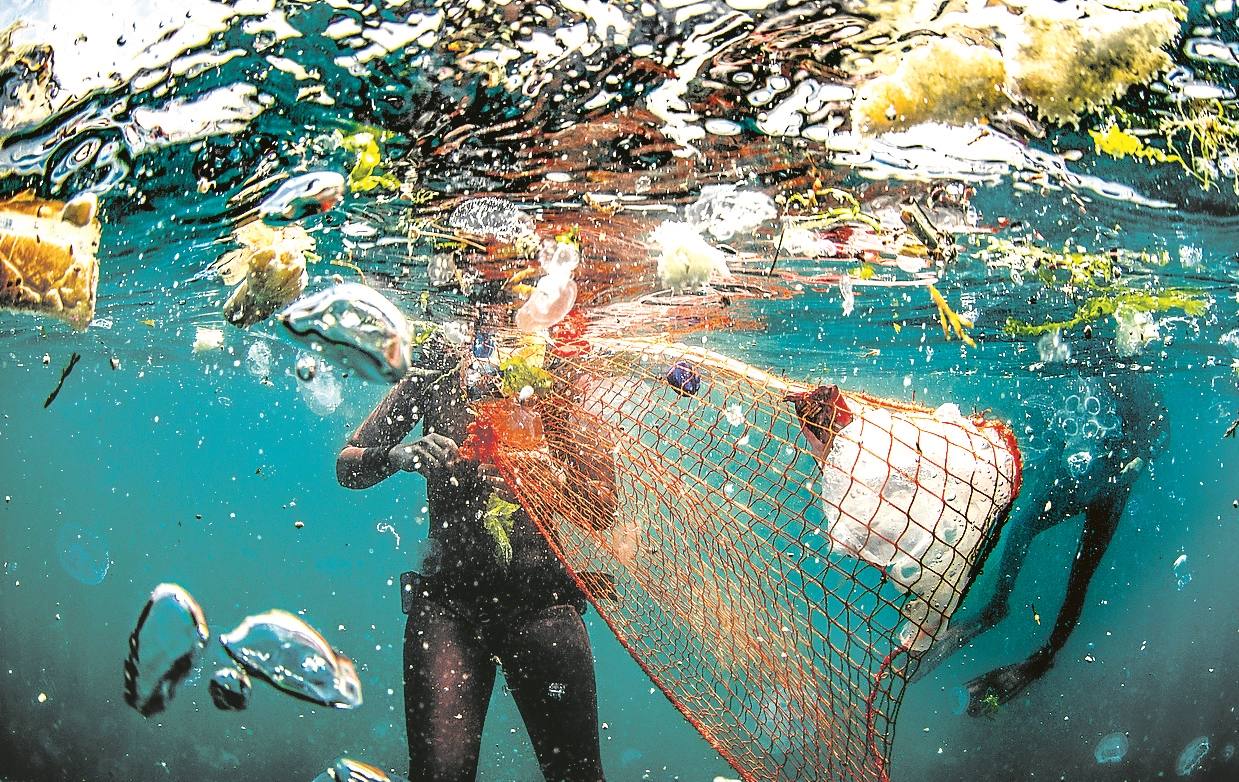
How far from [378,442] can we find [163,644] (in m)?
1.22

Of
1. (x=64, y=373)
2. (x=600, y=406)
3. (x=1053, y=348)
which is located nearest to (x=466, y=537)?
(x=600, y=406)

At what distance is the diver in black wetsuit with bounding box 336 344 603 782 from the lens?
3506 millimetres

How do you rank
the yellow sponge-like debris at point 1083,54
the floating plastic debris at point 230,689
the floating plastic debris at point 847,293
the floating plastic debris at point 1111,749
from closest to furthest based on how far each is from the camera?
the yellow sponge-like debris at point 1083,54
the floating plastic debris at point 230,689
the floating plastic debris at point 847,293
the floating plastic debris at point 1111,749

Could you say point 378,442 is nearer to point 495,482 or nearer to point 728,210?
point 495,482

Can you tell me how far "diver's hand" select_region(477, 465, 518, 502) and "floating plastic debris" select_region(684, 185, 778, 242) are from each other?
1.32m

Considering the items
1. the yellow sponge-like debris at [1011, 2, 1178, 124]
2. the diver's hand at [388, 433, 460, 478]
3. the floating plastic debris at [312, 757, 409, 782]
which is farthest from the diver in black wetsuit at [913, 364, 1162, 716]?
the floating plastic debris at [312, 757, 409, 782]

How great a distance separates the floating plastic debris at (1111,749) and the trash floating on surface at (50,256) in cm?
496

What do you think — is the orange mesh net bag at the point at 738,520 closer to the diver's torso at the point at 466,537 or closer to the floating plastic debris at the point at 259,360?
the diver's torso at the point at 466,537

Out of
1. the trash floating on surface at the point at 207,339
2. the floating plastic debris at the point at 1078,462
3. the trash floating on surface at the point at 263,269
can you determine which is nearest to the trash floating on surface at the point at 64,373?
the trash floating on surface at the point at 207,339

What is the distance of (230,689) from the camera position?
134 inches

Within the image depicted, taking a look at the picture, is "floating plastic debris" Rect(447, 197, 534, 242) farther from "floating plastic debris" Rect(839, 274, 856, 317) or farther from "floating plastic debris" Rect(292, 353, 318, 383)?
"floating plastic debris" Rect(839, 274, 856, 317)

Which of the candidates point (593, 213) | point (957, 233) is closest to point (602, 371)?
point (593, 213)

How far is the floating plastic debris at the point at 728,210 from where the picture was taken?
10.5ft

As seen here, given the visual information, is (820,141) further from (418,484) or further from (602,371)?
(418,484)
